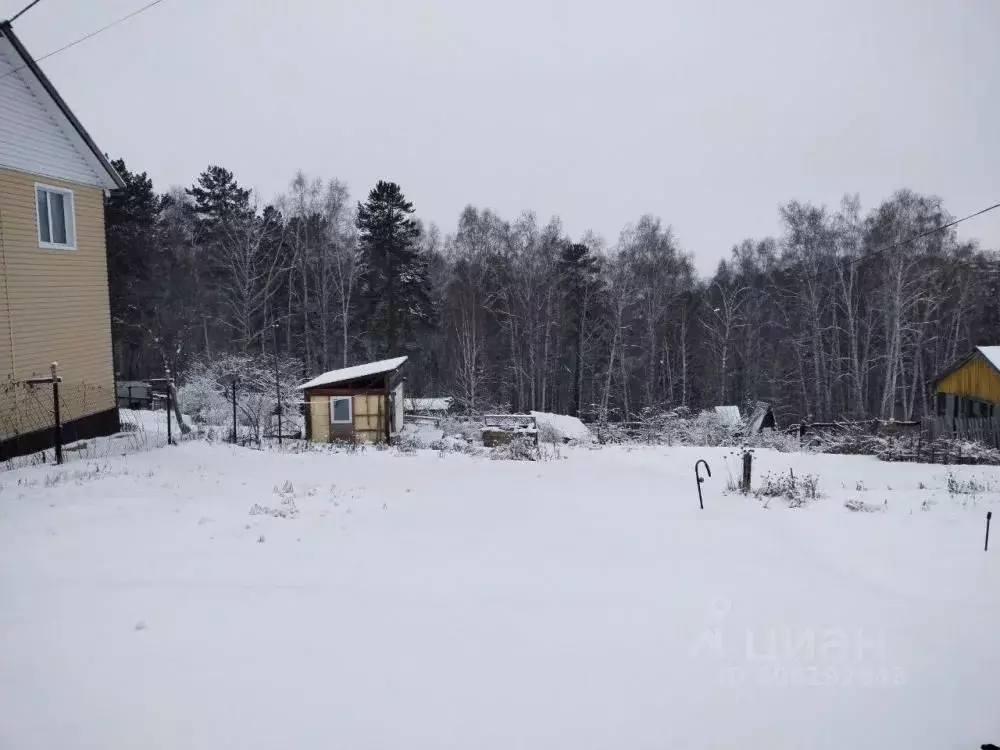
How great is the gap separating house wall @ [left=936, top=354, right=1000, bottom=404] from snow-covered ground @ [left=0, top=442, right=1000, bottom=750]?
15376mm

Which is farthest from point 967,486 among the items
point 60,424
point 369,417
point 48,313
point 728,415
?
point 728,415

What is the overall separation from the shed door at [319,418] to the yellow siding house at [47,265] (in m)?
6.46

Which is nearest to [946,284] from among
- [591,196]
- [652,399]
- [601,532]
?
[652,399]

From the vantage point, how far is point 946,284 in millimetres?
29234

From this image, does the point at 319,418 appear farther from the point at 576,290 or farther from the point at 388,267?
the point at 576,290

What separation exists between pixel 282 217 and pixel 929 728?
114ft

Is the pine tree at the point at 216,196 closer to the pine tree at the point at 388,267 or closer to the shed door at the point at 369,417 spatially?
the pine tree at the point at 388,267

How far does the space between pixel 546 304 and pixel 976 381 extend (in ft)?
65.8

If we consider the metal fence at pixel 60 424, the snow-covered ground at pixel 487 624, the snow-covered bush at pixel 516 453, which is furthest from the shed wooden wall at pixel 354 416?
the snow-covered ground at pixel 487 624

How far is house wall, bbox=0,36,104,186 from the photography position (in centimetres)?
1038

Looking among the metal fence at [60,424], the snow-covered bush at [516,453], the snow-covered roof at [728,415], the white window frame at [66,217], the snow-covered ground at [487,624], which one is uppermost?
the white window frame at [66,217]

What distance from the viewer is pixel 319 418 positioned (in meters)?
19.1

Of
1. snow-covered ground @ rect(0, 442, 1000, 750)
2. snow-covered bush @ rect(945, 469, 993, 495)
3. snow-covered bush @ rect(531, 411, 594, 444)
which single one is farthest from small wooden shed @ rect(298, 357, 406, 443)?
snow-covered bush @ rect(945, 469, 993, 495)

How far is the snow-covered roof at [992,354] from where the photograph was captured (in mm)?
17519
